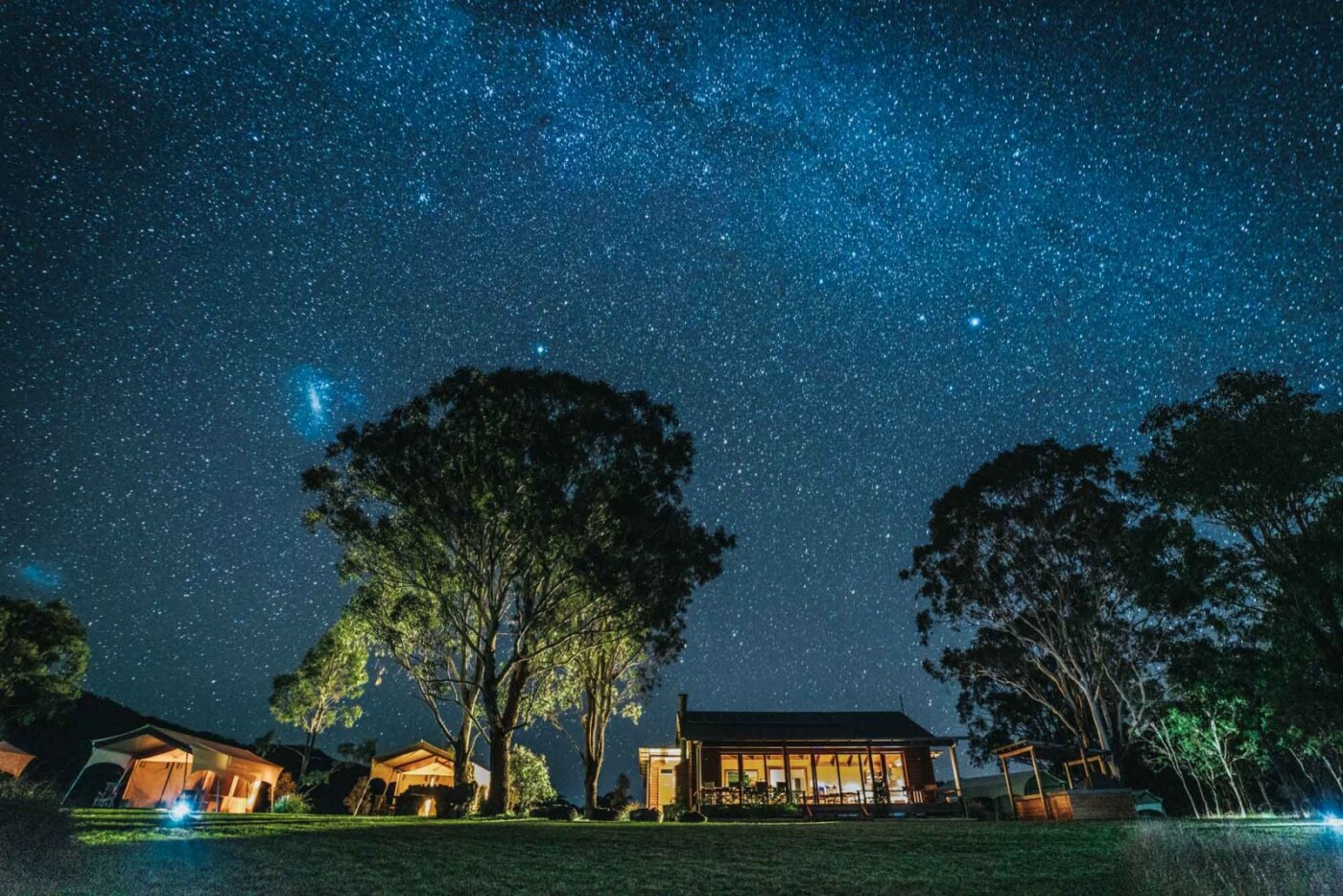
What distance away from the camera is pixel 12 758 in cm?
3525

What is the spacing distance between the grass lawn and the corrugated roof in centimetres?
2322

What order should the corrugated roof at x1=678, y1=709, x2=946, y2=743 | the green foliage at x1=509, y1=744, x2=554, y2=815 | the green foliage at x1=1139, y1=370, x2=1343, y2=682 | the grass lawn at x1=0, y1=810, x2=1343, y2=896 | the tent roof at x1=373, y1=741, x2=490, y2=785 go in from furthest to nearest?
the tent roof at x1=373, y1=741, x2=490, y2=785 < the corrugated roof at x1=678, y1=709, x2=946, y2=743 < the green foliage at x1=509, y1=744, x2=554, y2=815 < the green foliage at x1=1139, y1=370, x2=1343, y2=682 < the grass lawn at x1=0, y1=810, x2=1343, y2=896

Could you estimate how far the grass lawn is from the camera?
287 inches

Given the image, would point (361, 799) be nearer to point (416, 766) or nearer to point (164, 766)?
point (164, 766)

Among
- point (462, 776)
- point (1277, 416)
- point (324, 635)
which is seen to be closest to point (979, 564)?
point (1277, 416)

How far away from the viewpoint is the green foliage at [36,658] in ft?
118

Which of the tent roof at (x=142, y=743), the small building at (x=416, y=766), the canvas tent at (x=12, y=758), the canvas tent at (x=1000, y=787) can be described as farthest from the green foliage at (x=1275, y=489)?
the canvas tent at (x=12, y=758)

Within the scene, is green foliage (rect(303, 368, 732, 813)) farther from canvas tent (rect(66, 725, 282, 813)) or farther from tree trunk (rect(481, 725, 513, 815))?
canvas tent (rect(66, 725, 282, 813))

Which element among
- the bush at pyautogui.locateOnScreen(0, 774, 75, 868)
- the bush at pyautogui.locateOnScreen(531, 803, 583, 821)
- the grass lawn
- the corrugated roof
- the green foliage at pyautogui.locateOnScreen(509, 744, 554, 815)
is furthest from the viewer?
the corrugated roof

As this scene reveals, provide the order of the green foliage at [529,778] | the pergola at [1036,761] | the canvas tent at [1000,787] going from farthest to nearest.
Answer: the green foliage at [529,778] → the canvas tent at [1000,787] → the pergola at [1036,761]

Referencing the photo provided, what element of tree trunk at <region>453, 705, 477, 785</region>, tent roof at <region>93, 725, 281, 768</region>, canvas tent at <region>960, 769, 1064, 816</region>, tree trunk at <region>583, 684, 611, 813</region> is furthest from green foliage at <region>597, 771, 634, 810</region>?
tent roof at <region>93, 725, 281, 768</region>

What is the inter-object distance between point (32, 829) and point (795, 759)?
3718cm

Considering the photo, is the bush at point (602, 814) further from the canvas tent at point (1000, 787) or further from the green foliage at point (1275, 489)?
the green foliage at point (1275, 489)

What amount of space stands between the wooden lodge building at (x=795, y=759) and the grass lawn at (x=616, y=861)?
1906cm
